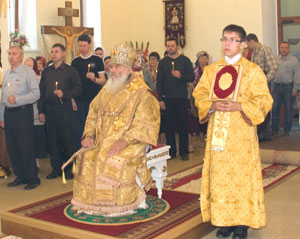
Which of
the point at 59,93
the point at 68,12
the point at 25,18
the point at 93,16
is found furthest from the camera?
the point at 93,16

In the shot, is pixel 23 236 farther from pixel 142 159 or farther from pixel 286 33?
pixel 286 33

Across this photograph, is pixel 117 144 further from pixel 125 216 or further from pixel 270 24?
pixel 270 24

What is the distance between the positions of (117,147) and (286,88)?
19.4ft

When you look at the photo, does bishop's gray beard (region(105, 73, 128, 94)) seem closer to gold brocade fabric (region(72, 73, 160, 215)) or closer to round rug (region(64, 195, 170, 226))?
gold brocade fabric (region(72, 73, 160, 215))

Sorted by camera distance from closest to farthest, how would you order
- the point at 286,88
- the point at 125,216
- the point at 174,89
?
the point at 125,216 < the point at 174,89 < the point at 286,88

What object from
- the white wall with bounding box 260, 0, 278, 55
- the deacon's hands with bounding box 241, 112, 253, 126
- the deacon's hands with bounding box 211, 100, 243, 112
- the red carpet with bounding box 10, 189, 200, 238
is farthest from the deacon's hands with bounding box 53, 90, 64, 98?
the white wall with bounding box 260, 0, 278, 55

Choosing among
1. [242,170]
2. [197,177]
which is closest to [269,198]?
[197,177]

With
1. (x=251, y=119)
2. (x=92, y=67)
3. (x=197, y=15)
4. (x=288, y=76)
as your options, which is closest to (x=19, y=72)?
(x=92, y=67)

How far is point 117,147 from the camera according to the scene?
486cm

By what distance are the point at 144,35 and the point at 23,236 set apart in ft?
33.1

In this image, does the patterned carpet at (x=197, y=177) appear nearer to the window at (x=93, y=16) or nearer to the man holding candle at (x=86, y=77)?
the man holding candle at (x=86, y=77)

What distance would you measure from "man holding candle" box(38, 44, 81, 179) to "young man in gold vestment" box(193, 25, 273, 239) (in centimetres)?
317

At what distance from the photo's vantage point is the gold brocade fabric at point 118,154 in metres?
4.79

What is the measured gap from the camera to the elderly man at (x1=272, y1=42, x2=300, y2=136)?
32.4 ft
